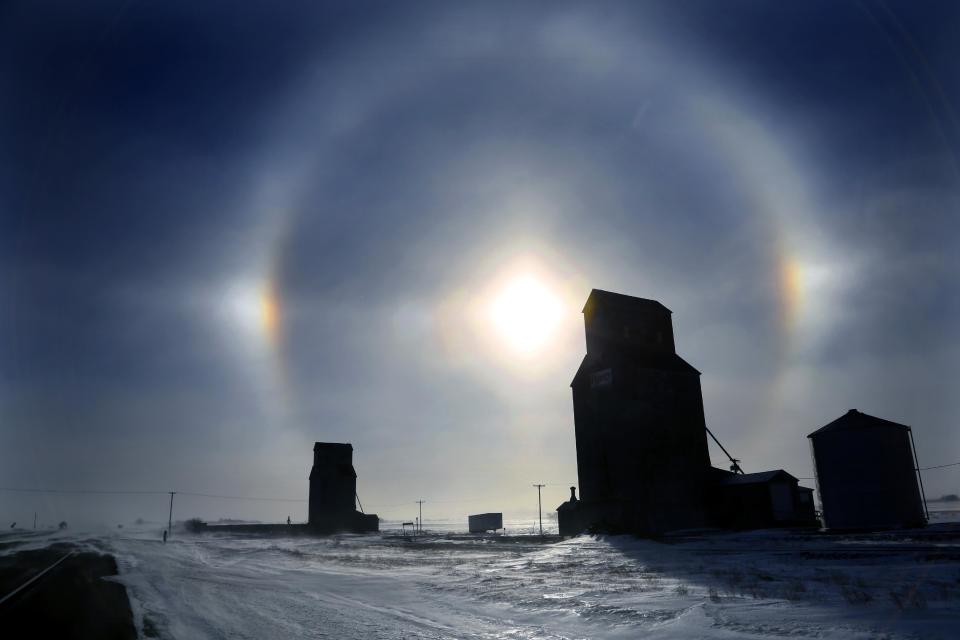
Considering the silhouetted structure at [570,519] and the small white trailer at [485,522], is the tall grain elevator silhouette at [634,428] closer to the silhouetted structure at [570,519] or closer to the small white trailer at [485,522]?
the silhouetted structure at [570,519]

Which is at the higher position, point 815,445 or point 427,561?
point 815,445

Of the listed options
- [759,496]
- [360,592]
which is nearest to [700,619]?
[360,592]

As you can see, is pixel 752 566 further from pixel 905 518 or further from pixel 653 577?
pixel 905 518

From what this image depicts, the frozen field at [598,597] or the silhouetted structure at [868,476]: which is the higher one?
the silhouetted structure at [868,476]

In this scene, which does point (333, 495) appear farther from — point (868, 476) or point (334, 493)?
point (868, 476)

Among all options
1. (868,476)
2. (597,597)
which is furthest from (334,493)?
(597,597)

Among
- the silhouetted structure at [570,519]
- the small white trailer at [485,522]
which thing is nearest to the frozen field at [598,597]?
the silhouetted structure at [570,519]

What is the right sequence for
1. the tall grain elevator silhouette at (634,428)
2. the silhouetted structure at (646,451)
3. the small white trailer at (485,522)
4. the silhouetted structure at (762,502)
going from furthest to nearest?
the small white trailer at (485,522)
the tall grain elevator silhouette at (634,428)
the silhouetted structure at (646,451)
the silhouetted structure at (762,502)
